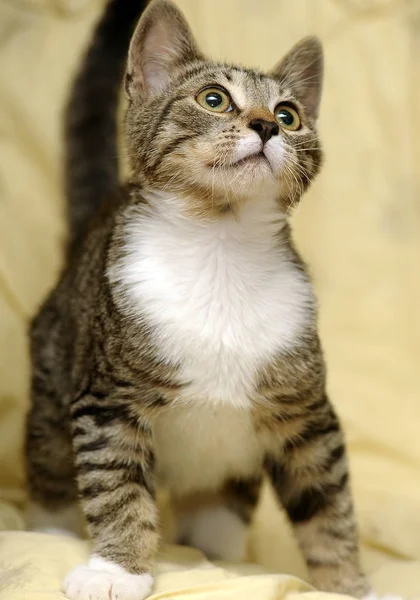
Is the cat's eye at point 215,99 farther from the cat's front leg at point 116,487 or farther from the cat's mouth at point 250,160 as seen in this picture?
the cat's front leg at point 116,487

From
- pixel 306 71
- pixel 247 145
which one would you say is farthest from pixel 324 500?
pixel 306 71

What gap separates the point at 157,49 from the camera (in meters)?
1.42

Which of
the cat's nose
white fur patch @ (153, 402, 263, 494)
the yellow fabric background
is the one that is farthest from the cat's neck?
the yellow fabric background

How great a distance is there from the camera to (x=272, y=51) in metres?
2.09

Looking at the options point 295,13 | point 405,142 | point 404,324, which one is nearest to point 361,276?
point 404,324

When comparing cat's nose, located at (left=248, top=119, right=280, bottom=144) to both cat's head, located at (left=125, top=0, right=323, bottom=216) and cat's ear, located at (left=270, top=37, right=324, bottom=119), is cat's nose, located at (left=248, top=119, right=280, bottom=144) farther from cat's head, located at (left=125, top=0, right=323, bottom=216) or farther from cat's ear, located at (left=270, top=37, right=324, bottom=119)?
cat's ear, located at (left=270, top=37, right=324, bottom=119)

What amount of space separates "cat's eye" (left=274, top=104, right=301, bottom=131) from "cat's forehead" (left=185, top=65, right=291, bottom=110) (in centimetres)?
1

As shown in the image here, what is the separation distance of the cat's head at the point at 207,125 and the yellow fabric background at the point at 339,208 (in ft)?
1.88

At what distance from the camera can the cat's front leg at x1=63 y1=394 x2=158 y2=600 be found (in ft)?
4.20

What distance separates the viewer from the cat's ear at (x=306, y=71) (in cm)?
151

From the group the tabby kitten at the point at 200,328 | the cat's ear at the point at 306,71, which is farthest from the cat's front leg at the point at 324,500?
the cat's ear at the point at 306,71

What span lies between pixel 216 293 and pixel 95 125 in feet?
2.34

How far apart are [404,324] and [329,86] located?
636mm

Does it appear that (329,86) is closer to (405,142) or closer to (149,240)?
(405,142)
